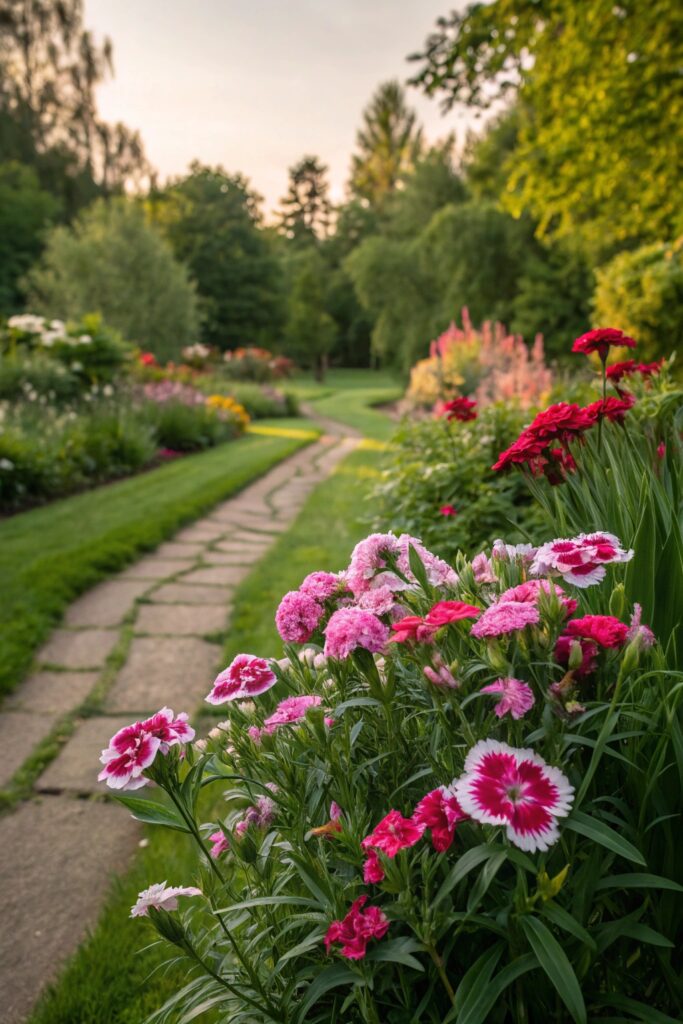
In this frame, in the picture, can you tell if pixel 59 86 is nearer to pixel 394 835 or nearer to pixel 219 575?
pixel 219 575

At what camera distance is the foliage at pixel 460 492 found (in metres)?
3.41

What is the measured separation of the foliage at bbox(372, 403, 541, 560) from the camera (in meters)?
3.41

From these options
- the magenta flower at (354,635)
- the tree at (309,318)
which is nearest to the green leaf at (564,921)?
the magenta flower at (354,635)

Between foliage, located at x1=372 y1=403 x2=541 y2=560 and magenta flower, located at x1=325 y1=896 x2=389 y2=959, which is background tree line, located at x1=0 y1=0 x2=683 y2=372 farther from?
magenta flower, located at x1=325 y1=896 x2=389 y2=959

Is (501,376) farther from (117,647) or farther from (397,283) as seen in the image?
(397,283)

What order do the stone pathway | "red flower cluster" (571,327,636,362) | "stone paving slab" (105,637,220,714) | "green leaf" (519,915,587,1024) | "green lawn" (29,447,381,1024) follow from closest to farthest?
1. "green leaf" (519,915,587,1024)
2. "green lawn" (29,447,381,1024)
3. the stone pathway
4. "red flower cluster" (571,327,636,362)
5. "stone paving slab" (105,637,220,714)

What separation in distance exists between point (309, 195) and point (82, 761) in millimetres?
61260

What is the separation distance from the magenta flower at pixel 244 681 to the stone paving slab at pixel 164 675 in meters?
1.64

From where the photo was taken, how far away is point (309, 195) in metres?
57.6

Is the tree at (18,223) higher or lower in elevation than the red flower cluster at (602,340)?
higher

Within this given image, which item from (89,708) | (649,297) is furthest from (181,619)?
(649,297)

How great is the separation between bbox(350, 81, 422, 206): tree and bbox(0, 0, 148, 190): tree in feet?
67.3

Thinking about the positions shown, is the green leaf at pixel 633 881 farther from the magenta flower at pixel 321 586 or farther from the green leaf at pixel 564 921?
the magenta flower at pixel 321 586

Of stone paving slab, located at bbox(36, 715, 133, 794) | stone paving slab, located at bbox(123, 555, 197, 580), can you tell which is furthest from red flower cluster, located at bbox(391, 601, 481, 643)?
stone paving slab, located at bbox(123, 555, 197, 580)
